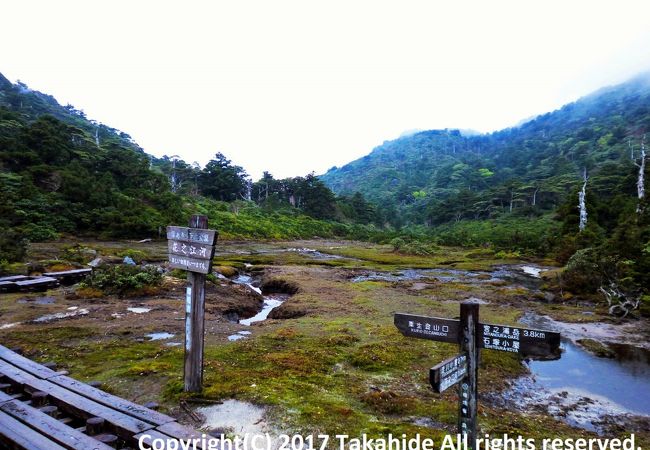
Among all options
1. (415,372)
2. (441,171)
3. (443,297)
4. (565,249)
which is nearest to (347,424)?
(415,372)

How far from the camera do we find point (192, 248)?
732cm

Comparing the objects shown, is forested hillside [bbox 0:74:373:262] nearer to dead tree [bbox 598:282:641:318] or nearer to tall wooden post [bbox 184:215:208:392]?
tall wooden post [bbox 184:215:208:392]

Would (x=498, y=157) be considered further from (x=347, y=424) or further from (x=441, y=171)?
(x=347, y=424)

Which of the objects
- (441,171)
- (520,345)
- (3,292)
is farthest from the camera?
(441,171)

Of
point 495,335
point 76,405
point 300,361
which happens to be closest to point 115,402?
point 76,405

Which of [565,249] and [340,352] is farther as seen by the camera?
[565,249]

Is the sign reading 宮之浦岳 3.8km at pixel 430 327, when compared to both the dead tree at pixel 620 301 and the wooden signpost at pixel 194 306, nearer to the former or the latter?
the wooden signpost at pixel 194 306

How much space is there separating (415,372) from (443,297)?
42.9ft

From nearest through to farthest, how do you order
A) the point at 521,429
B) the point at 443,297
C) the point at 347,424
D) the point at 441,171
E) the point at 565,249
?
the point at 347,424
the point at 521,429
the point at 443,297
the point at 565,249
the point at 441,171

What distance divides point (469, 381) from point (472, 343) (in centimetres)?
55

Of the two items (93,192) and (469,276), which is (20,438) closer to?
(469,276)

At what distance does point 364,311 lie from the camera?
1752 centimetres

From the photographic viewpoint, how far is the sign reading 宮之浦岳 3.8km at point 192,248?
698 cm

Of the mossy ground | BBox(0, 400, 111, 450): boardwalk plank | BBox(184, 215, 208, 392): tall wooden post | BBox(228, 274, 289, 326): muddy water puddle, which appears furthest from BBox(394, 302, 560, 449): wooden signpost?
BBox(228, 274, 289, 326): muddy water puddle
